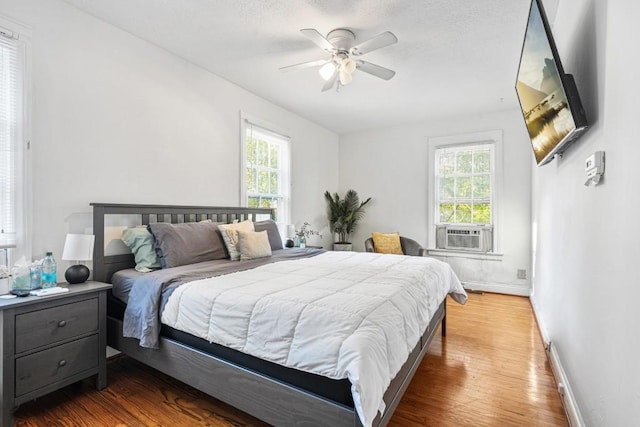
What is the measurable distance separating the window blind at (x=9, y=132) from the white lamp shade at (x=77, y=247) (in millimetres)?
316

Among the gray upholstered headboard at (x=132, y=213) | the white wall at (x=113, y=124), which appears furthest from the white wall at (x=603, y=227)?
the white wall at (x=113, y=124)

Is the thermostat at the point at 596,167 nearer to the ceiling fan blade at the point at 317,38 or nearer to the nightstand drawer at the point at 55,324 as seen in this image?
the ceiling fan blade at the point at 317,38

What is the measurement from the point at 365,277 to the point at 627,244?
4.48 ft

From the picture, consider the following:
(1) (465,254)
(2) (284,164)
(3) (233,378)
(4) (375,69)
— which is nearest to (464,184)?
(1) (465,254)

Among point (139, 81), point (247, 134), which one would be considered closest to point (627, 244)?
point (139, 81)

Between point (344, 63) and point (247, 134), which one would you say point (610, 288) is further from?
point (247, 134)

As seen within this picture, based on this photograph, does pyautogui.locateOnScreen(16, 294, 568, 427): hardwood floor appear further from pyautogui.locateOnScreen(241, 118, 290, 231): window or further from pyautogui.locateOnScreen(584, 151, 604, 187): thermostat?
pyautogui.locateOnScreen(241, 118, 290, 231): window

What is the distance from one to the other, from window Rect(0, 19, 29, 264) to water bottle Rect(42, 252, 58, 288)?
0.71 ft

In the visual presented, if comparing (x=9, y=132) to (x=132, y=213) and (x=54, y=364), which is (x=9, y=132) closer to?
(x=132, y=213)

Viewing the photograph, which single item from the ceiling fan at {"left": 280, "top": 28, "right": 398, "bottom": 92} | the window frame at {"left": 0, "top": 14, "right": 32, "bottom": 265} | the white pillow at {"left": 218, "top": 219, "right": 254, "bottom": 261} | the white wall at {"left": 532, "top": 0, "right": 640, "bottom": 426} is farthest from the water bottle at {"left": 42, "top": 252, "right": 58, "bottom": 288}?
the white wall at {"left": 532, "top": 0, "right": 640, "bottom": 426}

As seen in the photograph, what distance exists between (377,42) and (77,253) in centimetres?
263

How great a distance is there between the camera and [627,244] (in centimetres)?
108

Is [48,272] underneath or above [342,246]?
above

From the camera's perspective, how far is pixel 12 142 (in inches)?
82.0
